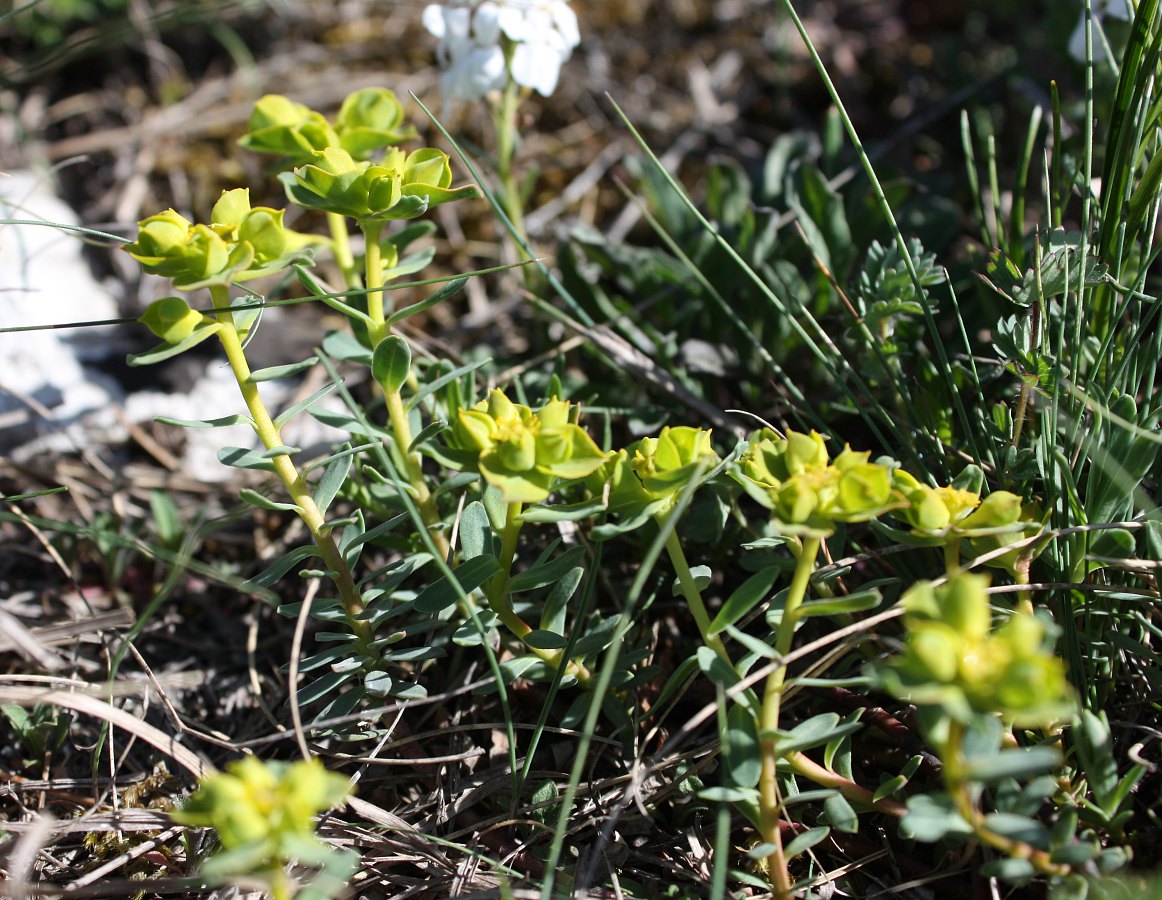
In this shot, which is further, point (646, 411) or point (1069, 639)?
point (646, 411)

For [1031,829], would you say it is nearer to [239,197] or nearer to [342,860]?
[342,860]

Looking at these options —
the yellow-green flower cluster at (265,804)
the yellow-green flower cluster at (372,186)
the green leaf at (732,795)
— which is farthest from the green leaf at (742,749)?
the yellow-green flower cluster at (372,186)

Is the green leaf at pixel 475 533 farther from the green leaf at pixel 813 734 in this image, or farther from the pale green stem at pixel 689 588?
the green leaf at pixel 813 734

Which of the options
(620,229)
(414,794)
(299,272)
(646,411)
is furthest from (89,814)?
(620,229)

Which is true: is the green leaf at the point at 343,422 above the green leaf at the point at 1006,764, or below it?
above

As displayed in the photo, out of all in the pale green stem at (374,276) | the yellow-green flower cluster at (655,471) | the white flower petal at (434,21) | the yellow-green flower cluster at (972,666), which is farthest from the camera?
the white flower petal at (434,21)

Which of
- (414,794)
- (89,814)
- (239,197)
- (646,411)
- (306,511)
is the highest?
(239,197)

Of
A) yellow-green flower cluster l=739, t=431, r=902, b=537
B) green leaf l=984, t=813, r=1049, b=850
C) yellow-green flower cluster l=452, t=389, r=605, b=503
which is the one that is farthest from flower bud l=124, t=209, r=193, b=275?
green leaf l=984, t=813, r=1049, b=850
